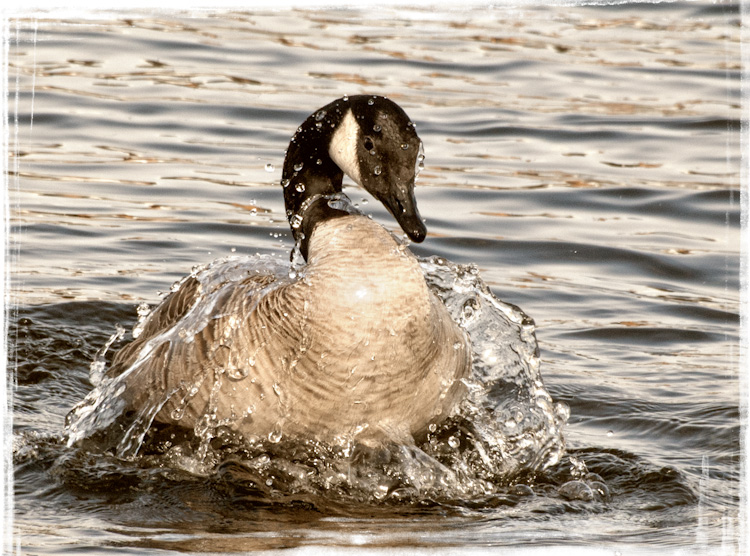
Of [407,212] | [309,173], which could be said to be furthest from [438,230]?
[407,212]

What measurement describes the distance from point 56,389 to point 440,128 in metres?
5.88

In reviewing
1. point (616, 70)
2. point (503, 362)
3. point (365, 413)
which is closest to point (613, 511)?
point (365, 413)

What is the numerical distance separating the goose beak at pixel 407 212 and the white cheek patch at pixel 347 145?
0.32 meters

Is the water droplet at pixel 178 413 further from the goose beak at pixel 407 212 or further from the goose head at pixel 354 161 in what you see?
the goose beak at pixel 407 212

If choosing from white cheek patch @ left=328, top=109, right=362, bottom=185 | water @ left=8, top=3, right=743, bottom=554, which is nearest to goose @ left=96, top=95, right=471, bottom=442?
white cheek patch @ left=328, top=109, right=362, bottom=185

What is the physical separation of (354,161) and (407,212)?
51 cm

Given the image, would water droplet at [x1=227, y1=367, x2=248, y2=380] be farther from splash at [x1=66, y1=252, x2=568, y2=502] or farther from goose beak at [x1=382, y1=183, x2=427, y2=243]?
goose beak at [x1=382, y1=183, x2=427, y2=243]

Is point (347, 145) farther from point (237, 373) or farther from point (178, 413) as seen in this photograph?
point (178, 413)

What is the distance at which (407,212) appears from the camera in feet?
16.4

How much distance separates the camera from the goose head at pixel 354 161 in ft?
16.6

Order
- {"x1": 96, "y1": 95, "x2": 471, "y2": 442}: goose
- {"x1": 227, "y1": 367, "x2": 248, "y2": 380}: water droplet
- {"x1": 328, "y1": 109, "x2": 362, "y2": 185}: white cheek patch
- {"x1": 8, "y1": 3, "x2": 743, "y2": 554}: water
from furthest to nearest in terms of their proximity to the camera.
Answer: {"x1": 328, "y1": 109, "x2": 362, "y2": 185}: white cheek patch
{"x1": 227, "y1": 367, "x2": 248, "y2": 380}: water droplet
{"x1": 96, "y1": 95, "x2": 471, "y2": 442}: goose
{"x1": 8, "y1": 3, "x2": 743, "y2": 554}: water

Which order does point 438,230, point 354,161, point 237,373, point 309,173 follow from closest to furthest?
point 237,373 < point 354,161 < point 309,173 < point 438,230

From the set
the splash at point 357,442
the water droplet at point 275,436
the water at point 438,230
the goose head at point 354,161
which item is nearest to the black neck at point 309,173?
the goose head at point 354,161

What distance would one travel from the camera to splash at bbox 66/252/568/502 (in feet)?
16.9
